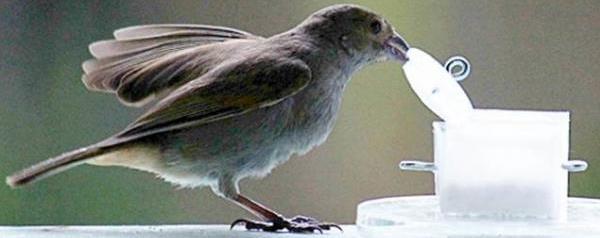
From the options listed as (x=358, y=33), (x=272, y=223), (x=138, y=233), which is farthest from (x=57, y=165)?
(x=358, y=33)

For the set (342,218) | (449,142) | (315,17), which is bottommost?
(342,218)

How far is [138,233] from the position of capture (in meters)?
1.08

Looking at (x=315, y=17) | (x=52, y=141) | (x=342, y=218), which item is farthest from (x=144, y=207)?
(x=315, y=17)

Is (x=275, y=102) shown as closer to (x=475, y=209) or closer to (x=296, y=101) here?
(x=296, y=101)

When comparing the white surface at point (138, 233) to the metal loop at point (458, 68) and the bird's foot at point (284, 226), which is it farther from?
the metal loop at point (458, 68)

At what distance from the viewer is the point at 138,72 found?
1.22 m

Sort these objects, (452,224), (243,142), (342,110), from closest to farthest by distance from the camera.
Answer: (452,224), (243,142), (342,110)

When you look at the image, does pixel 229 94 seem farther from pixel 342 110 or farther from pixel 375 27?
pixel 342 110

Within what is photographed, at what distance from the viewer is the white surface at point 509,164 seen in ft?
3.43

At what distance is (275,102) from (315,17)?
152 mm

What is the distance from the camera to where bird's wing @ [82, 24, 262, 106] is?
3.95 feet

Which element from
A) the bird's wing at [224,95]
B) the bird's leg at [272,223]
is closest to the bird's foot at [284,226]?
the bird's leg at [272,223]

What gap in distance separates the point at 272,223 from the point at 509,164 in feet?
0.81

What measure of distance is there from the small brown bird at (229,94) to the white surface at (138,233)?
36mm
